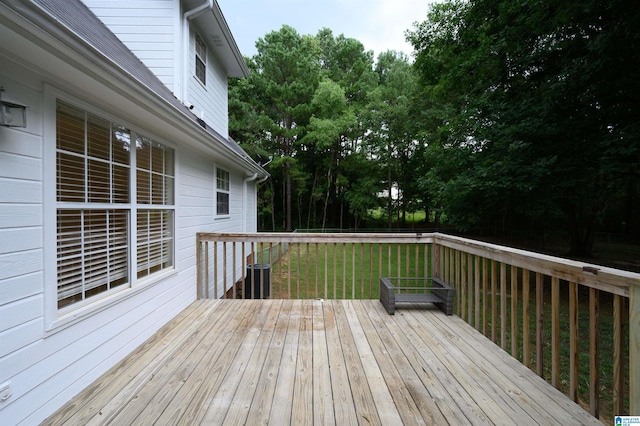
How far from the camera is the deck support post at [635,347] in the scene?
135 cm

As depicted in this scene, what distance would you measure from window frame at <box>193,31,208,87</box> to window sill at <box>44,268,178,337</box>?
3757 mm

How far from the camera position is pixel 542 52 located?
18.4 ft

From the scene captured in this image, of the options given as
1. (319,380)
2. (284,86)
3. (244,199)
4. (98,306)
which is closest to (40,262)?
(98,306)

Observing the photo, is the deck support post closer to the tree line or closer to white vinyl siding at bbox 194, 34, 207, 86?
the tree line

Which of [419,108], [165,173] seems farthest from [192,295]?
[419,108]

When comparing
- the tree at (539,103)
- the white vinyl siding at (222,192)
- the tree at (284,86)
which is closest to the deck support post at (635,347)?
the tree at (539,103)

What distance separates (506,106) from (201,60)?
6.31 meters

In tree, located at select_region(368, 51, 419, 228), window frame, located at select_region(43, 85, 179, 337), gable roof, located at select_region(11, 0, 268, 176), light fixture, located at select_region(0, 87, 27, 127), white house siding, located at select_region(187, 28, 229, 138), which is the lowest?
window frame, located at select_region(43, 85, 179, 337)

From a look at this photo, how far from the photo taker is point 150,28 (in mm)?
4277

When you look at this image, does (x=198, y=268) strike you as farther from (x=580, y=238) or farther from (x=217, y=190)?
(x=580, y=238)

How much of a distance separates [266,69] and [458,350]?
15329 mm

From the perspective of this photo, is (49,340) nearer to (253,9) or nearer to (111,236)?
(111,236)

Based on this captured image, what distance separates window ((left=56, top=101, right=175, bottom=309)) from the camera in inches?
74.2

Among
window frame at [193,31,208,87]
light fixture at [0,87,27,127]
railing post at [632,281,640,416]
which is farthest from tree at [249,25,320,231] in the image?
railing post at [632,281,640,416]
